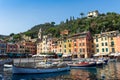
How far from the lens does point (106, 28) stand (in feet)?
349

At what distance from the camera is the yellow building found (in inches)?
3349

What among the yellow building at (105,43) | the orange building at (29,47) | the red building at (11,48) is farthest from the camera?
the orange building at (29,47)

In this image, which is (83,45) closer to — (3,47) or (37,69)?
(3,47)

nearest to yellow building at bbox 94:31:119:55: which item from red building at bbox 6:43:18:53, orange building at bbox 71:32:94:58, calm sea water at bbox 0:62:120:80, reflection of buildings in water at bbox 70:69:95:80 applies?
orange building at bbox 71:32:94:58

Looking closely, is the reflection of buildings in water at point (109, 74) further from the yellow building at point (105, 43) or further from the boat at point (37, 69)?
the yellow building at point (105, 43)

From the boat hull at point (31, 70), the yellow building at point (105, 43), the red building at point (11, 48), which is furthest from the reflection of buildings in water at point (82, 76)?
the red building at point (11, 48)

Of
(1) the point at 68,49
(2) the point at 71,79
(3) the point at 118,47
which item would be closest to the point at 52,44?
(1) the point at 68,49

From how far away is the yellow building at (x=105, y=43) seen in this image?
85.1 meters

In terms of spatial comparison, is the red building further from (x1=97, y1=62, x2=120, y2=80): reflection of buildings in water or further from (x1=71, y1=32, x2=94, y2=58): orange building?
(x1=97, y1=62, x2=120, y2=80): reflection of buildings in water

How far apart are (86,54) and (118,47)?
45.9 ft

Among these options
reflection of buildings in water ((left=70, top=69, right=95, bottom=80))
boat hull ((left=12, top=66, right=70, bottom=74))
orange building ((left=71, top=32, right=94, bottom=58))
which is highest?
orange building ((left=71, top=32, right=94, bottom=58))

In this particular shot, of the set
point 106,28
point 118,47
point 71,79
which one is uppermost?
point 106,28

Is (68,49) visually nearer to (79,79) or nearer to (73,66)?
(73,66)

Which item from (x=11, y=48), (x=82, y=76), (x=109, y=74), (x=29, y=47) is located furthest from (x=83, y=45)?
(x=82, y=76)
